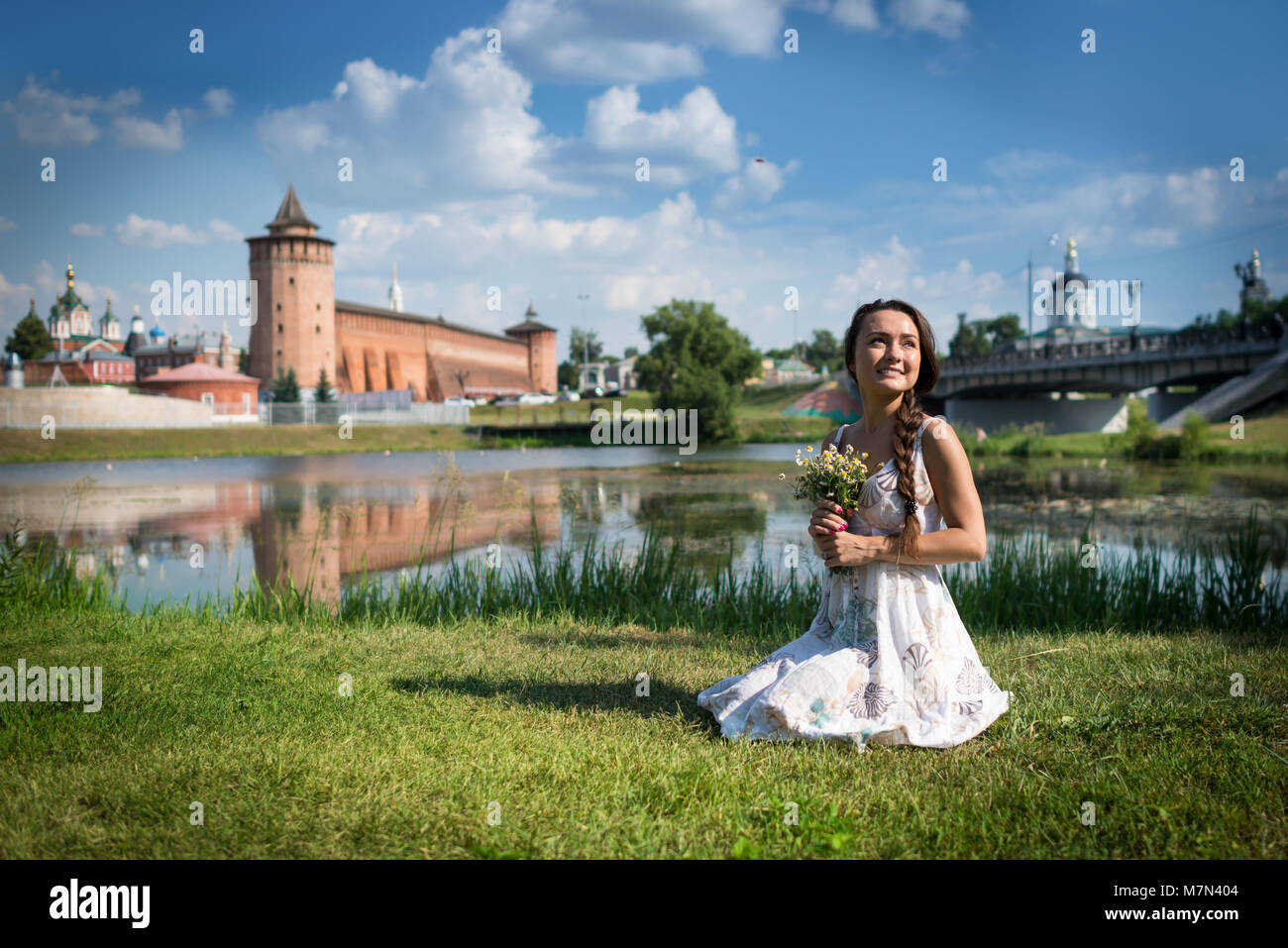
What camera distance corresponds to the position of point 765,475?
2469 cm

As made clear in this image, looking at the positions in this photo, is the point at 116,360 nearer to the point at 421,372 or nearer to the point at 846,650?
the point at 421,372

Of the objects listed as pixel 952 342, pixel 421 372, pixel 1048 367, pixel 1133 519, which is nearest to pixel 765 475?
pixel 1133 519

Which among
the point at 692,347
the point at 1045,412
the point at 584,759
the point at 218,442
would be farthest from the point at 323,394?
the point at 584,759

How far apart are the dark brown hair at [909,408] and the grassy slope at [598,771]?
76cm

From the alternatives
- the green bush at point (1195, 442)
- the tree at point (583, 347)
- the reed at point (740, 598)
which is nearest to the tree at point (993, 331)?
the tree at point (583, 347)

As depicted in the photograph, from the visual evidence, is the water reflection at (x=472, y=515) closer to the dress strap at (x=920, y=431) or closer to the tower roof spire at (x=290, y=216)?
the dress strap at (x=920, y=431)

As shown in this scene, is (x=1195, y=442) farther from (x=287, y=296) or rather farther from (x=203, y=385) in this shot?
(x=287, y=296)

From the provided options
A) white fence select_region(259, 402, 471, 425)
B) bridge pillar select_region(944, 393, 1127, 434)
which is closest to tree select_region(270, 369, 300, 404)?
white fence select_region(259, 402, 471, 425)

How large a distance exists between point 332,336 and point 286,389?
1045 cm

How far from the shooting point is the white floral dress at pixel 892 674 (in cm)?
312

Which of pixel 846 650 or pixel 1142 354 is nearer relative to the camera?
pixel 846 650

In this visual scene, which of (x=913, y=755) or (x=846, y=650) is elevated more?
(x=846, y=650)

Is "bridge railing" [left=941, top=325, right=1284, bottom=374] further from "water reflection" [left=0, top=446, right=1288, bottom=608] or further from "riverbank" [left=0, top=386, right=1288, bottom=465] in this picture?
"water reflection" [left=0, top=446, right=1288, bottom=608]
